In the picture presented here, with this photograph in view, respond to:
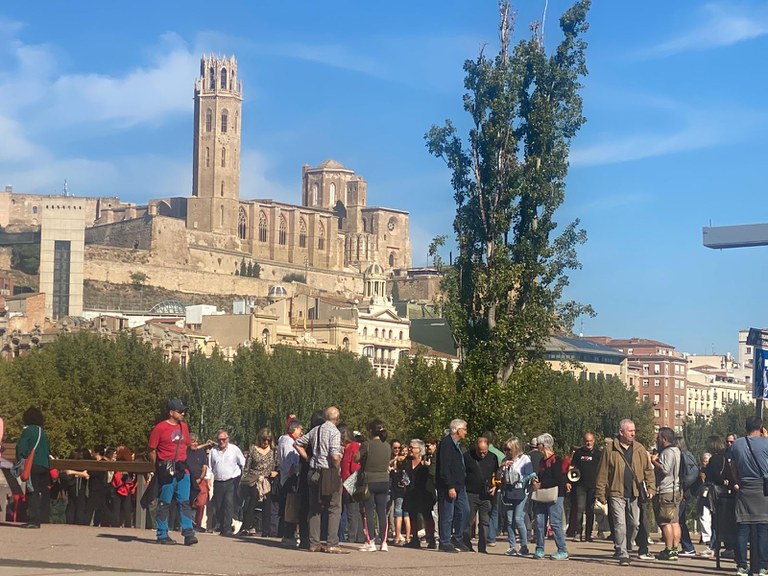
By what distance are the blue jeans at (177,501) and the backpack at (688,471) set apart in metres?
6.30

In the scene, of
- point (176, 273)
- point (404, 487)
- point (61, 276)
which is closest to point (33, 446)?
point (404, 487)

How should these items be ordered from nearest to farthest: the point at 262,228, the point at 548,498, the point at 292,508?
the point at 292,508 < the point at 548,498 < the point at 262,228

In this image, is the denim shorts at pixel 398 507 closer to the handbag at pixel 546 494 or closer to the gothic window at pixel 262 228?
the handbag at pixel 546 494

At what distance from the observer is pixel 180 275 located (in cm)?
15838

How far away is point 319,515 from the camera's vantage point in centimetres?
1828

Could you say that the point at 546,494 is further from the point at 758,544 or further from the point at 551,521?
the point at 758,544

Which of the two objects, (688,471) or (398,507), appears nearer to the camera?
(688,471)

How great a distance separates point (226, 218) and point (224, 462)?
155007 millimetres

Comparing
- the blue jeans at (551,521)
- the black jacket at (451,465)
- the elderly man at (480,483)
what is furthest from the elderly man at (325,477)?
the blue jeans at (551,521)

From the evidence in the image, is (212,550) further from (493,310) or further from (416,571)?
(493,310)

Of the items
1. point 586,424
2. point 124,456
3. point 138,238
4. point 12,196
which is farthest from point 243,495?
point 12,196

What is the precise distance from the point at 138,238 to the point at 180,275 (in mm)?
7456

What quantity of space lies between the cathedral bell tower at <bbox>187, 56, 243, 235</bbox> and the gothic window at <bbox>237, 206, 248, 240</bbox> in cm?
79

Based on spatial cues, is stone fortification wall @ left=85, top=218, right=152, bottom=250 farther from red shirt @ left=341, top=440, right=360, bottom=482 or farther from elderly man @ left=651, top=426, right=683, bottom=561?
elderly man @ left=651, top=426, right=683, bottom=561
